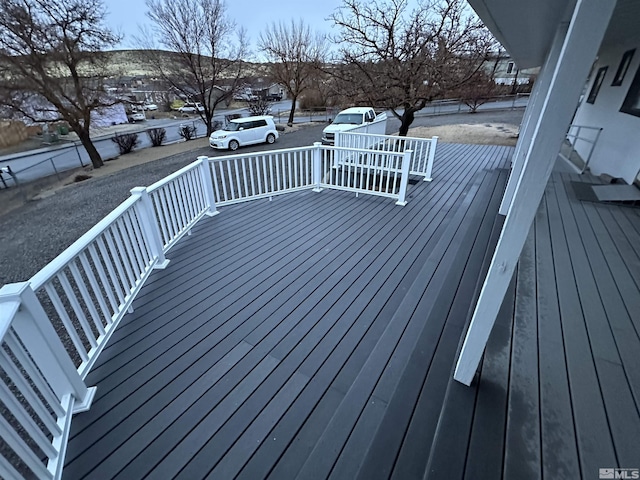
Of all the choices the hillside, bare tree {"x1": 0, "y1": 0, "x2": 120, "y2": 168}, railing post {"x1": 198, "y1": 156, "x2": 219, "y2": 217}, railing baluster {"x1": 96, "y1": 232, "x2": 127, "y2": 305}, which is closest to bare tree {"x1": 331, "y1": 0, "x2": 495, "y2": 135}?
railing post {"x1": 198, "y1": 156, "x2": 219, "y2": 217}

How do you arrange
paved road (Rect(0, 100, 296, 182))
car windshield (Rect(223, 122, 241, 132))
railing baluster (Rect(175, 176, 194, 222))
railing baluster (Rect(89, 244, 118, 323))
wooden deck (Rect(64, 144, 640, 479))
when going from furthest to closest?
car windshield (Rect(223, 122, 241, 132)) < paved road (Rect(0, 100, 296, 182)) < railing baluster (Rect(175, 176, 194, 222)) < railing baluster (Rect(89, 244, 118, 323)) < wooden deck (Rect(64, 144, 640, 479))

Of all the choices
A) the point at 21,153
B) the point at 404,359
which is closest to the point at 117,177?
the point at 404,359

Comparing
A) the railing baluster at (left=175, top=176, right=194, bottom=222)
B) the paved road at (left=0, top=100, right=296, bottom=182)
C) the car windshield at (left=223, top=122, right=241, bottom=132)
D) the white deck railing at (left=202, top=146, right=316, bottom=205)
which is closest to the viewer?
the railing baluster at (left=175, top=176, right=194, bottom=222)

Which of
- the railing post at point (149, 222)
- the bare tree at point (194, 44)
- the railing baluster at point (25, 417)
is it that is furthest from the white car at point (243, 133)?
the railing baluster at point (25, 417)

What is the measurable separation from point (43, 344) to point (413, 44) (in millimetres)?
8235

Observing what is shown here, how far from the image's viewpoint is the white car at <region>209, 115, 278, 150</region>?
1215 centimetres

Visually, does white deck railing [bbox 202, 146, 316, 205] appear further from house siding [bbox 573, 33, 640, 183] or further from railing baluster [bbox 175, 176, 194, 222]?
house siding [bbox 573, 33, 640, 183]

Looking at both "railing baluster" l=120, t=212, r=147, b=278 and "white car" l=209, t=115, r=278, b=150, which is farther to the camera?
"white car" l=209, t=115, r=278, b=150

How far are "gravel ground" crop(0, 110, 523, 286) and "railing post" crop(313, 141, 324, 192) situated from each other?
4.83 metres

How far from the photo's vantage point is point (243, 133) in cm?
1244

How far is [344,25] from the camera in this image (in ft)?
22.3

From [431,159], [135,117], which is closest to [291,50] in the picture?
[431,159]

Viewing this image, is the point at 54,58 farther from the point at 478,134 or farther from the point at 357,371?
the point at 478,134

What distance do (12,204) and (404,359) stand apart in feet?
41.6
